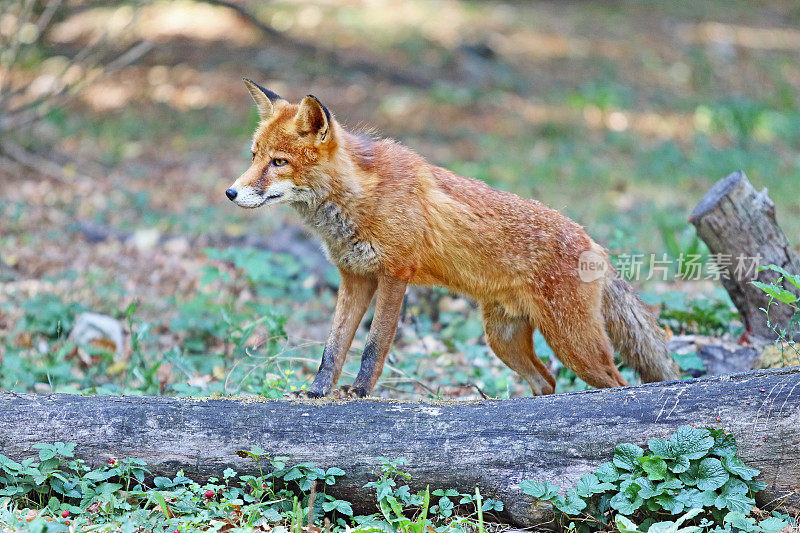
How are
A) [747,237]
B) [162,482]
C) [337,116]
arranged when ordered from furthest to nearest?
[337,116], [747,237], [162,482]

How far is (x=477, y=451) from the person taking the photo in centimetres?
363

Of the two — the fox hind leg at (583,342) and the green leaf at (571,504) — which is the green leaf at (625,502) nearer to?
the green leaf at (571,504)

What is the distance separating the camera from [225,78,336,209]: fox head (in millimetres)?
4156

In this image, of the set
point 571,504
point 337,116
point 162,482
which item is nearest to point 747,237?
point 571,504

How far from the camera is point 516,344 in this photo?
5.00 metres

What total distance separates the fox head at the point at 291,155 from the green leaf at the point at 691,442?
2.29 metres

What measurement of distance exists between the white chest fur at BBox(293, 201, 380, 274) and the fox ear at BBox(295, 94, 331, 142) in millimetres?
403

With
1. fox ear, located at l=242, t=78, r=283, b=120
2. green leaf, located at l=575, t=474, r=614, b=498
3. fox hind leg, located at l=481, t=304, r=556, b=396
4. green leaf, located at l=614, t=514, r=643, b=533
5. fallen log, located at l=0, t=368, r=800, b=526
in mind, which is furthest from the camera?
fox hind leg, located at l=481, t=304, r=556, b=396

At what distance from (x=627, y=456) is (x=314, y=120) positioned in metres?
2.40

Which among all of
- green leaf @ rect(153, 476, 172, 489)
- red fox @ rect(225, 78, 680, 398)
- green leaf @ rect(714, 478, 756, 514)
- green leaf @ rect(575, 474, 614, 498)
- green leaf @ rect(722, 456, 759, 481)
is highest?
red fox @ rect(225, 78, 680, 398)

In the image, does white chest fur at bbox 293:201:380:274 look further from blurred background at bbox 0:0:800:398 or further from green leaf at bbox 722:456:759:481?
green leaf at bbox 722:456:759:481

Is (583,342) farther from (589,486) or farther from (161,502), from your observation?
(161,502)

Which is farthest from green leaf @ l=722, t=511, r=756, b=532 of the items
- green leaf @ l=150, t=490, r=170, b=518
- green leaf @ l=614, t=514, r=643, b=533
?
green leaf @ l=150, t=490, r=170, b=518

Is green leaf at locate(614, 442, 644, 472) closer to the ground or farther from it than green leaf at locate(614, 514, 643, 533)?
farther from it
